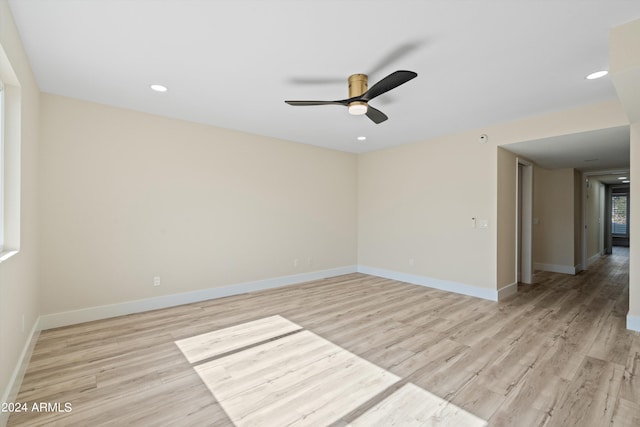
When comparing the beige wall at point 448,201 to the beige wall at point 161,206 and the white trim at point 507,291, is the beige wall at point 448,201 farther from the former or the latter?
the beige wall at point 161,206

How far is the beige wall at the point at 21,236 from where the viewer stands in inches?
71.8

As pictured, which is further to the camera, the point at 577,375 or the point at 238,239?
the point at 238,239

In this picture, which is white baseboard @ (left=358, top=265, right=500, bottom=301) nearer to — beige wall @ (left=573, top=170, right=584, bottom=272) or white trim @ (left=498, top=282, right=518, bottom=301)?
white trim @ (left=498, top=282, right=518, bottom=301)

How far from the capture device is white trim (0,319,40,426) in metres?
1.79

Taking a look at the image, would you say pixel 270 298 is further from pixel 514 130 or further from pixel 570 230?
pixel 570 230

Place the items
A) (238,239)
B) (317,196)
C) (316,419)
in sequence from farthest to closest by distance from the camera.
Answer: (317,196)
(238,239)
(316,419)

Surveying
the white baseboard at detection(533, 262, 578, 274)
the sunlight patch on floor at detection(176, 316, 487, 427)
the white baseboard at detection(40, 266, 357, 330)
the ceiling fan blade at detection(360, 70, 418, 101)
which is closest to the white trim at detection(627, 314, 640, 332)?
the sunlight patch on floor at detection(176, 316, 487, 427)

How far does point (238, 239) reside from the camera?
460cm

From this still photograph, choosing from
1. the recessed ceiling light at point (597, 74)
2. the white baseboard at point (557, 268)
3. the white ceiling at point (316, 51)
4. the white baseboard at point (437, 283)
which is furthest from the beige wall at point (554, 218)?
the recessed ceiling light at point (597, 74)

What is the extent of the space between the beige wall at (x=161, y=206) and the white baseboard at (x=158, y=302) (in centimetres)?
7

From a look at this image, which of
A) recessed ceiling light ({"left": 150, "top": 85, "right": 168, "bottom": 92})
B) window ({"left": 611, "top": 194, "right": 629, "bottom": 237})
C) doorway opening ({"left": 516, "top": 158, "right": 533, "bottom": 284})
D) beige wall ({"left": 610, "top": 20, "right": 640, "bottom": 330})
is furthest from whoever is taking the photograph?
window ({"left": 611, "top": 194, "right": 629, "bottom": 237})

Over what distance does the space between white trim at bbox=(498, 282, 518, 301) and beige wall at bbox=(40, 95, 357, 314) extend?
10.1 ft

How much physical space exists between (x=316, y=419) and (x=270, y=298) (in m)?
2.65

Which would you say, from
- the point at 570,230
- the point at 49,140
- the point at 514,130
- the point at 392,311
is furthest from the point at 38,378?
the point at 570,230
